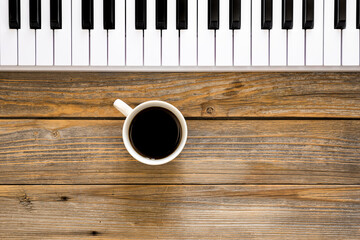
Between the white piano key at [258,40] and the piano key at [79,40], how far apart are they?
0.40 m

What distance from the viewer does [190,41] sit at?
0.76 meters

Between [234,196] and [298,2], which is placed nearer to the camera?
[298,2]

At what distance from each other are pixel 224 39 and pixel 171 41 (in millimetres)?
129

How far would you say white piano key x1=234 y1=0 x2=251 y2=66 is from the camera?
2.47 ft

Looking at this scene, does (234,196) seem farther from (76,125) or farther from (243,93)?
(76,125)

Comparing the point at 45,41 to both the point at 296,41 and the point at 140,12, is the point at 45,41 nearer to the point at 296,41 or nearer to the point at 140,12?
the point at 140,12

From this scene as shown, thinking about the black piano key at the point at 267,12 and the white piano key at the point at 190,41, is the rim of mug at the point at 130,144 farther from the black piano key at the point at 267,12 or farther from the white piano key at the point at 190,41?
the black piano key at the point at 267,12

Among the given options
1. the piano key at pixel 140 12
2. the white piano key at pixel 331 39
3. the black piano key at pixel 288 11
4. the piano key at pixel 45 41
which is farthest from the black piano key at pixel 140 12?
the white piano key at pixel 331 39

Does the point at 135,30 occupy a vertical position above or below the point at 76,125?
above

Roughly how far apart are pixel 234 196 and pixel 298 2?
20.4 inches

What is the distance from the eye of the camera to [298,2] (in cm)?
75

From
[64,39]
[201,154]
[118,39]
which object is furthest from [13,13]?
[201,154]

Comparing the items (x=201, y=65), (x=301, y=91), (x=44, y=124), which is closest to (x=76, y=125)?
(x=44, y=124)

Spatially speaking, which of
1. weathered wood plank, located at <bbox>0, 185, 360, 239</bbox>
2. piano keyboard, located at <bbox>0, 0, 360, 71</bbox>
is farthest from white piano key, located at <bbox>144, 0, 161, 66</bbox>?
weathered wood plank, located at <bbox>0, 185, 360, 239</bbox>
